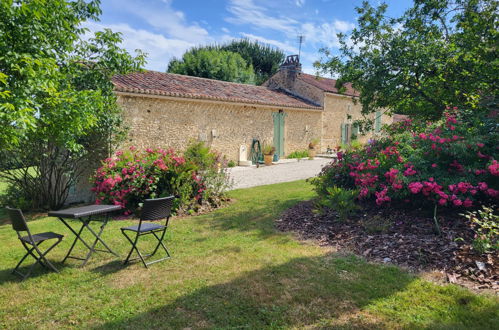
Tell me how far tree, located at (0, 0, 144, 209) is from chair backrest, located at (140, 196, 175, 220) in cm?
167

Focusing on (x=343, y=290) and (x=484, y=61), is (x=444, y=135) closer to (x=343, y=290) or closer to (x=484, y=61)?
(x=484, y=61)

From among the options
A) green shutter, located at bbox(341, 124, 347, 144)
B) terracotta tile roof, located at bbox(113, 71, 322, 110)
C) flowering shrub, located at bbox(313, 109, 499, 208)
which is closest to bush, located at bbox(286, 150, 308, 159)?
terracotta tile roof, located at bbox(113, 71, 322, 110)

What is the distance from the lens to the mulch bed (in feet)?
12.2

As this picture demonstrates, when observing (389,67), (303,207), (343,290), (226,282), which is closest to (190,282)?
(226,282)

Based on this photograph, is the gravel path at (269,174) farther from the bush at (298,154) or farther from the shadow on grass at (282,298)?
the shadow on grass at (282,298)

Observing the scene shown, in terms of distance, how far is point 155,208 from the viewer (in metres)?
4.29

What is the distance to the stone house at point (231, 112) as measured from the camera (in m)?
12.1

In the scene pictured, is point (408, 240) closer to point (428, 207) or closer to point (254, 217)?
point (428, 207)

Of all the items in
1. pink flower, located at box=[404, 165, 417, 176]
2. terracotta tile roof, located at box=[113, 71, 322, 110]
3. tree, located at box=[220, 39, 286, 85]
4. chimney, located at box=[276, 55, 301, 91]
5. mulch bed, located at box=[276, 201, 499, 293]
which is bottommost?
mulch bed, located at box=[276, 201, 499, 293]

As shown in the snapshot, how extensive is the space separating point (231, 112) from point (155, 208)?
11473mm

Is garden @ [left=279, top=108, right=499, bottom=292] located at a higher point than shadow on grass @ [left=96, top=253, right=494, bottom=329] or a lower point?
higher

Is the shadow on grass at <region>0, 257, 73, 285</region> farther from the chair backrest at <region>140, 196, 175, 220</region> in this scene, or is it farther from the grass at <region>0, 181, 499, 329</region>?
the chair backrest at <region>140, 196, 175, 220</region>

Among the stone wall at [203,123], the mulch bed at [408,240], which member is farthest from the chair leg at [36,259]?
the stone wall at [203,123]

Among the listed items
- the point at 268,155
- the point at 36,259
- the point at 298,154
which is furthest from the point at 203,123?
the point at 36,259
